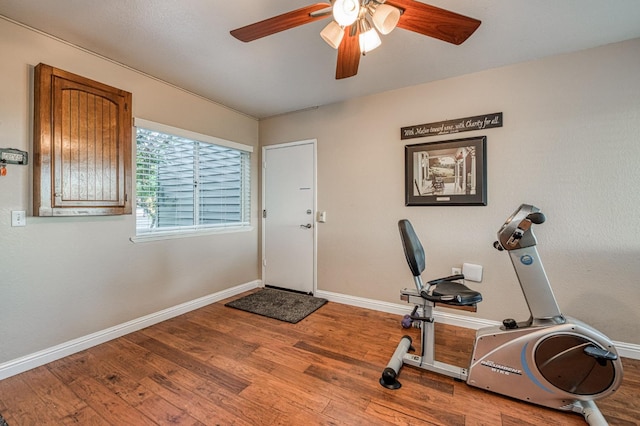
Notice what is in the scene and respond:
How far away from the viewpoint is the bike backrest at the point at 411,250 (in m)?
1.89

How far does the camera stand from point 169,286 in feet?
9.30

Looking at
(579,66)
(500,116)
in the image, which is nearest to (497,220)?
(500,116)

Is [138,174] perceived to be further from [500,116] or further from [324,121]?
[500,116]

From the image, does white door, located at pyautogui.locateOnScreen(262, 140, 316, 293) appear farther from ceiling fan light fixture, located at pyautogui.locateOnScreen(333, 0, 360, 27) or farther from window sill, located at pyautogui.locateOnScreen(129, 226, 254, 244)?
ceiling fan light fixture, located at pyautogui.locateOnScreen(333, 0, 360, 27)

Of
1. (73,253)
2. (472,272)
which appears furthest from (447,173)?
(73,253)

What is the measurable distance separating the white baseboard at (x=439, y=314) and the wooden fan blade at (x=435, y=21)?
7.90ft

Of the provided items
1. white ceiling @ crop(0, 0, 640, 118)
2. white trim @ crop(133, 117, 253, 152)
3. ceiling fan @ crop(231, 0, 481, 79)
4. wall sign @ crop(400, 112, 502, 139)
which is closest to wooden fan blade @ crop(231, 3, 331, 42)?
ceiling fan @ crop(231, 0, 481, 79)

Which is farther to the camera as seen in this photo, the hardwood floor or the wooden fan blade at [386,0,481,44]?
the hardwood floor

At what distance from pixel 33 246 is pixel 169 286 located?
3.73 ft

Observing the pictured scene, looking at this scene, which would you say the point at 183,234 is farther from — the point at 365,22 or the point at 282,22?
the point at 365,22

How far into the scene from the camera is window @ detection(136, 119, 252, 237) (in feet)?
8.82

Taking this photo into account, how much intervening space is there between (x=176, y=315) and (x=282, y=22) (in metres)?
2.90

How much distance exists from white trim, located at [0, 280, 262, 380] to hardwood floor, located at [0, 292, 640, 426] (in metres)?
0.06

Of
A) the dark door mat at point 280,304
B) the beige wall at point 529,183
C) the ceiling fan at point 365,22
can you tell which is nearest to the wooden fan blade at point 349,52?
the ceiling fan at point 365,22
